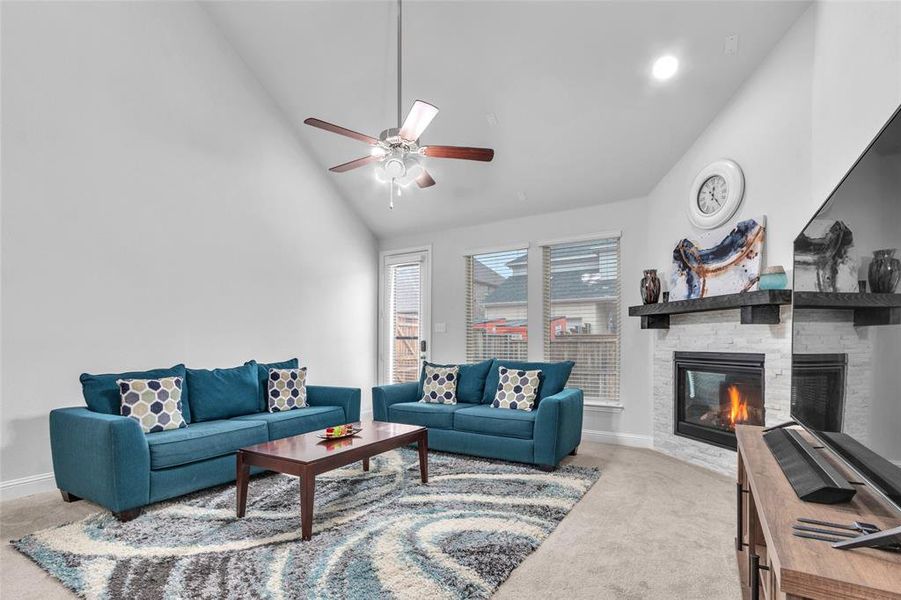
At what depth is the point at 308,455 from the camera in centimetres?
270

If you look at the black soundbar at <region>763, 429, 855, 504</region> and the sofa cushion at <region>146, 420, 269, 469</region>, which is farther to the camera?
the sofa cushion at <region>146, 420, 269, 469</region>

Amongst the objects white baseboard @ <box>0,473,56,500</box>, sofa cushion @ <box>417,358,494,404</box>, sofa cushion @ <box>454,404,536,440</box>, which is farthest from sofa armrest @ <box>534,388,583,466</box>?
white baseboard @ <box>0,473,56,500</box>

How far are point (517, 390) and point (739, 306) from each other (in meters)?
1.89

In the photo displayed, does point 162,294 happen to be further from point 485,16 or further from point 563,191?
point 563,191

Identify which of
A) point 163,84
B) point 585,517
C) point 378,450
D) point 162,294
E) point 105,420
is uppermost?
point 163,84

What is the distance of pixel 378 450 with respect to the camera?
3035mm

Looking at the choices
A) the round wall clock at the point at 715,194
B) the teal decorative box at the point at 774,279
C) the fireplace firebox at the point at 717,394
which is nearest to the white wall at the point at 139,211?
the fireplace firebox at the point at 717,394

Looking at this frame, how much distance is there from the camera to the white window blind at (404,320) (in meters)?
6.31

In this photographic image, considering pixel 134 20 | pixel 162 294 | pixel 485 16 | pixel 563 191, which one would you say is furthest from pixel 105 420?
pixel 563 191

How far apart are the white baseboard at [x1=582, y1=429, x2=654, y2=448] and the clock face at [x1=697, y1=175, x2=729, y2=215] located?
2.19m

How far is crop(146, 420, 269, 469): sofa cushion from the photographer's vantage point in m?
2.95

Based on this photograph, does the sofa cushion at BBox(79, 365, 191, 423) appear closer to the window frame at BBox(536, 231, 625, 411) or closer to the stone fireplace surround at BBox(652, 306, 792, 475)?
the window frame at BBox(536, 231, 625, 411)

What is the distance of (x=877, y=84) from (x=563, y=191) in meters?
2.83

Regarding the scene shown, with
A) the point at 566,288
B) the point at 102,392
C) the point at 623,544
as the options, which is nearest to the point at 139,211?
the point at 102,392
